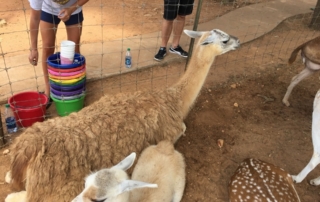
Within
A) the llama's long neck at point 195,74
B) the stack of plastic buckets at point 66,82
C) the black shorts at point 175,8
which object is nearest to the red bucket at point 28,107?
the stack of plastic buckets at point 66,82

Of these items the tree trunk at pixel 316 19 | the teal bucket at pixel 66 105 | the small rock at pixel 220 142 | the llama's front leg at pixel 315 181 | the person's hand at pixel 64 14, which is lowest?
the small rock at pixel 220 142

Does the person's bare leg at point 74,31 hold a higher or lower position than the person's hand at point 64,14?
lower

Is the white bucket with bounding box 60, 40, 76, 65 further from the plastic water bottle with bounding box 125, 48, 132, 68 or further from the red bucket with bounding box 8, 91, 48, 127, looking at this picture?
the plastic water bottle with bounding box 125, 48, 132, 68

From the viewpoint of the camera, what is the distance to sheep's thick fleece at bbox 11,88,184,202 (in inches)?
95.0

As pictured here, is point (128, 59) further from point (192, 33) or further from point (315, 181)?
point (315, 181)

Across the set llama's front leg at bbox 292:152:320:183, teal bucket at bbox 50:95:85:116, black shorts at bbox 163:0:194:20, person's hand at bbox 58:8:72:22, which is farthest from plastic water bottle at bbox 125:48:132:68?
llama's front leg at bbox 292:152:320:183

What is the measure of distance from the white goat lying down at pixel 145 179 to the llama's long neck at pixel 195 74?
2.18ft

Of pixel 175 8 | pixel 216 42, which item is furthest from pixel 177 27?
pixel 216 42

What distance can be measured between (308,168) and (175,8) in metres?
3.03

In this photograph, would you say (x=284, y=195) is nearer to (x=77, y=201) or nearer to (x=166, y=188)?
(x=166, y=188)

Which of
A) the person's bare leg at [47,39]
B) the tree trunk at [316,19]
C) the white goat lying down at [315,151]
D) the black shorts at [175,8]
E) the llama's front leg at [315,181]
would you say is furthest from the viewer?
the tree trunk at [316,19]

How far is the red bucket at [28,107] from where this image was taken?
11.6 feet

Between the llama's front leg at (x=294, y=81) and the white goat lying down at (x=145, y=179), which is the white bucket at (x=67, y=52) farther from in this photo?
the llama's front leg at (x=294, y=81)

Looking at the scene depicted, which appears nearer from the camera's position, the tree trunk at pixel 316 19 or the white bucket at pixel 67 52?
the white bucket at pixel 67 52
